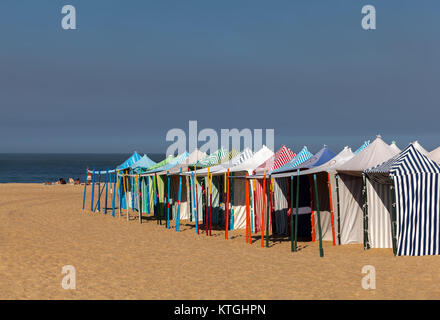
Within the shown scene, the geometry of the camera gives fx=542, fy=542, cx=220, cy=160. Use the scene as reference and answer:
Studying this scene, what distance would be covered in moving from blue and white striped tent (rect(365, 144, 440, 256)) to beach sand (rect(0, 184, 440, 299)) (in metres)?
0.48

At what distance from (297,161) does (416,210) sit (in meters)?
4.53

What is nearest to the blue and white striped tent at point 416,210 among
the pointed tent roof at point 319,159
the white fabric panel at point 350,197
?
the white fabric panel at point 350,197

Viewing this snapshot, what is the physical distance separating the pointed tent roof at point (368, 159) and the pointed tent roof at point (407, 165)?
64 cm

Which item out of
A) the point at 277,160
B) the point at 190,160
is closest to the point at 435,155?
the point at 277,160

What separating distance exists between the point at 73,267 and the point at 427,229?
866cm

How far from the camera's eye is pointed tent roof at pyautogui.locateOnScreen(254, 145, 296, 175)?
18297mm

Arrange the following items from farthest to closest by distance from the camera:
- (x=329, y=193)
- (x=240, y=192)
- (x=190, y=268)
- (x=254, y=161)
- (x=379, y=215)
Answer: (x=240, y=192) < (x=254, y=161) < (x=329, y=193) < (x=379, y=215) < (x=190, y=268)

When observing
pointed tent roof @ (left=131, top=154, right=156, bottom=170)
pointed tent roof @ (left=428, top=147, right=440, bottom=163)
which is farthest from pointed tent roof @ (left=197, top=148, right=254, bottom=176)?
pointed tent roof @ (left=131, top=154, right=156, bottom=170)

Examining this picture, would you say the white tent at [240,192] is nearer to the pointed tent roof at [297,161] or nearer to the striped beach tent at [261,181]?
the striped beach tent at [261,181]

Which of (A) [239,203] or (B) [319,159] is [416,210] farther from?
(A) [239,203]

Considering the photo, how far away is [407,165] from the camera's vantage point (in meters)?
13.6

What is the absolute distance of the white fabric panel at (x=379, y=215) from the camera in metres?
14.8

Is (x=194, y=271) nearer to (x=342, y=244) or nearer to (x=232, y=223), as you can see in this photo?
(x=342, y=244)
